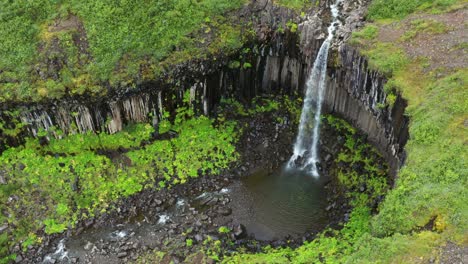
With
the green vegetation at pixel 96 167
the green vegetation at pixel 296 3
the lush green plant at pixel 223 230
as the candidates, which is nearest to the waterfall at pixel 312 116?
the green vegetation at pixel 296 3

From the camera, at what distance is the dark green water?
23.7m

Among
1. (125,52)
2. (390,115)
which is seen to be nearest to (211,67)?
(125,52)

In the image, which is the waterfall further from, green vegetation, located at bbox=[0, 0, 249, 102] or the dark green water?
green vegetation, located at bbox=[0, 0, 249, 102]

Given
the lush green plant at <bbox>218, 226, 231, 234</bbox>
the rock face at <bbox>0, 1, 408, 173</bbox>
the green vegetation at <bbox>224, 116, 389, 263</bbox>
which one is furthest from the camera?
the rock face at <bbox>0, 1, 408, 173</bbox>

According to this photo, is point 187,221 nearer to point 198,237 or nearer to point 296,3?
point 198,237

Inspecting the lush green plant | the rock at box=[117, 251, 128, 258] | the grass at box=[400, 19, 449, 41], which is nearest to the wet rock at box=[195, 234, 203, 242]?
→ the lush green plant

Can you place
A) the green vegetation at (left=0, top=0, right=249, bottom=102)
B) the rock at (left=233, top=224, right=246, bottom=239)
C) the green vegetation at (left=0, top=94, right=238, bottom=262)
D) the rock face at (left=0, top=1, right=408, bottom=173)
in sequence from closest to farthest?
the rock at (left=233, top=224, right=246, bottom=239), the green vegetation at (left=0, top=94, right=238, bottom=262), the rock face at (left=0, top=1, right=408, bottom=173), the green vegetation at (left=0, top=0, right=249, bottom=102)

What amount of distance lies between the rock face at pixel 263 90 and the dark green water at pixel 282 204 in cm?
500

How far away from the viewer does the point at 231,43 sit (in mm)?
27984

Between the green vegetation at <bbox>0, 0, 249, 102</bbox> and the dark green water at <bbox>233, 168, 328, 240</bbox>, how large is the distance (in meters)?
9.31

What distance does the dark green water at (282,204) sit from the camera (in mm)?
23734

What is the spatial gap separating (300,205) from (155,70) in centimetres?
1257

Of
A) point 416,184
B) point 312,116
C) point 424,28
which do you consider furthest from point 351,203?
point 424,28

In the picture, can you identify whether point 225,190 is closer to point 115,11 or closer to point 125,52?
point 125,52
